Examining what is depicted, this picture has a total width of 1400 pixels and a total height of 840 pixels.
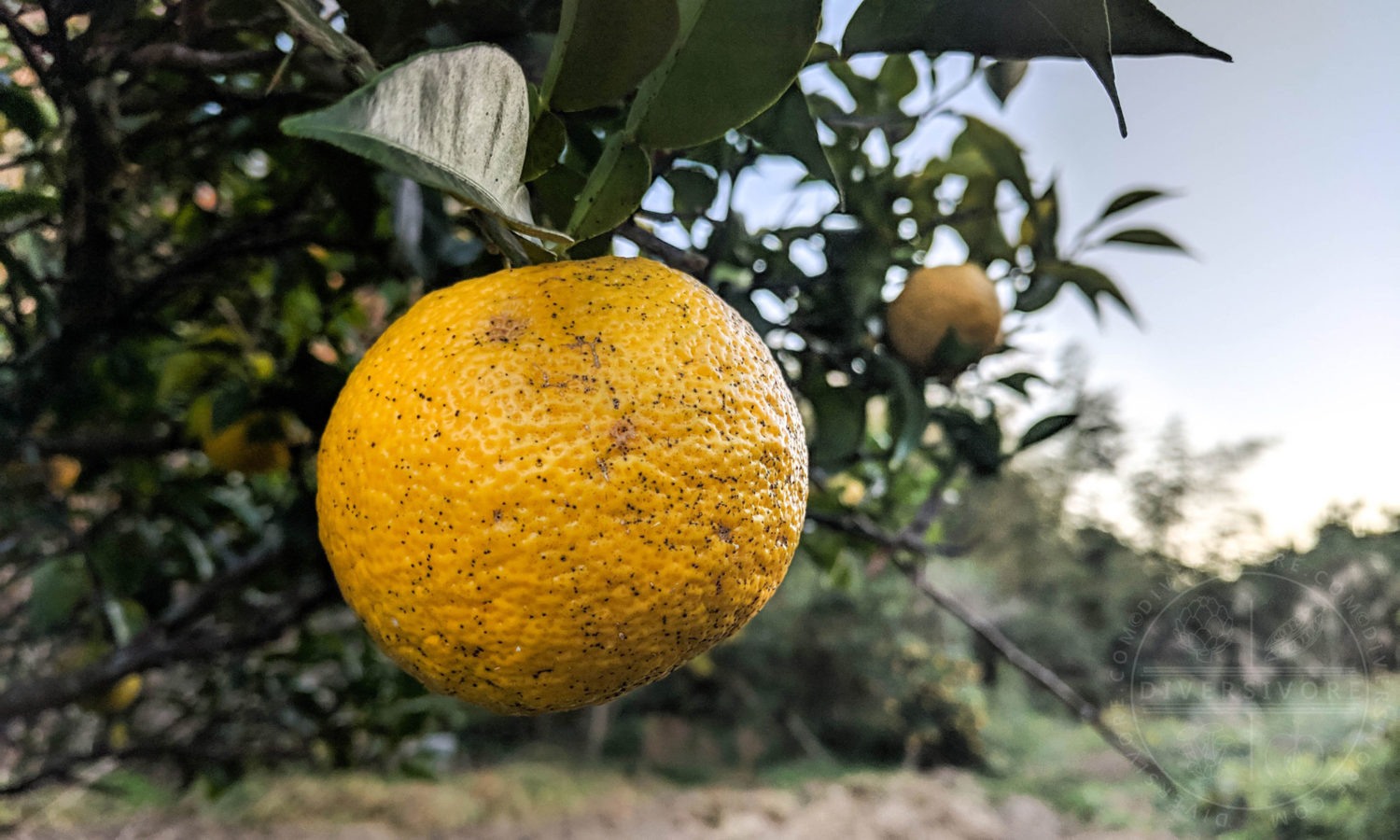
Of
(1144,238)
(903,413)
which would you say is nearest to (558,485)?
(903,413)

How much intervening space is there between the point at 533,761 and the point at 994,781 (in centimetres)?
207

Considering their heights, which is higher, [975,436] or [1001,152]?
[1001,152]

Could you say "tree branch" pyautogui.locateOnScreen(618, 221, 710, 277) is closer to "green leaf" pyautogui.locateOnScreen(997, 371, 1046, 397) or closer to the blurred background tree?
the blurred background tree

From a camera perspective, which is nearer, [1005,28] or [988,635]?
[1005,28]

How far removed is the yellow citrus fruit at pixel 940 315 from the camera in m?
0.57

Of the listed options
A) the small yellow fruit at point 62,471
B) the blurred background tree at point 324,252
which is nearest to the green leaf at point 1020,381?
the blurred background tree at point 324,252

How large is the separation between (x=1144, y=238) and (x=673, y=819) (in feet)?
8.12

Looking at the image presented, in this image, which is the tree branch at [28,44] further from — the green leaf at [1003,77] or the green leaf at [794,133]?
the green leaf at [1003,77]

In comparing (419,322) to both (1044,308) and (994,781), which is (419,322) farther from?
(994,781)

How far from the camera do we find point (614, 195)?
0.28 m

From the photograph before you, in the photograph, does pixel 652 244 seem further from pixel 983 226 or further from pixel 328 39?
pixel 983 226

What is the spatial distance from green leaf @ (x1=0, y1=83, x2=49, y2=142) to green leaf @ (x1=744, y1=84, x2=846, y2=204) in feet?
1.34

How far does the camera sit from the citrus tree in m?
0.26

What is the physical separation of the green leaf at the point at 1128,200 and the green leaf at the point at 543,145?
557 millimetres
